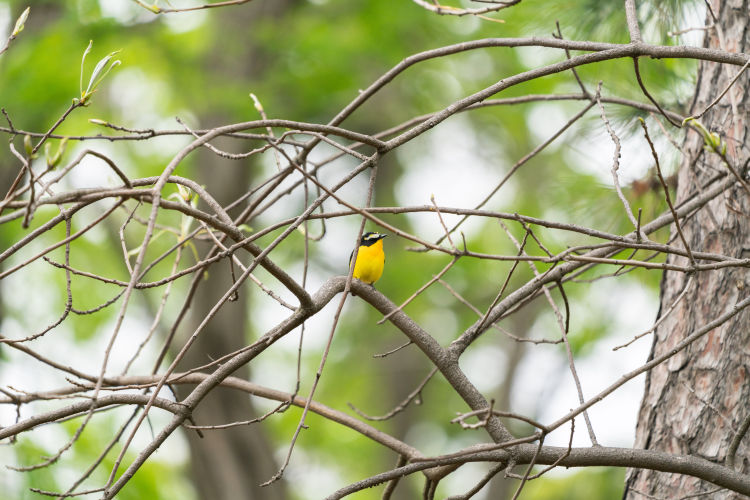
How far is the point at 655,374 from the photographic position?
327cm

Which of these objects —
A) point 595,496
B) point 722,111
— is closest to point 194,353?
point 595,496

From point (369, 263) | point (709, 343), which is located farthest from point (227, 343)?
point (709, 343)

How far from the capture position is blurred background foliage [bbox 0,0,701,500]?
4.93 m

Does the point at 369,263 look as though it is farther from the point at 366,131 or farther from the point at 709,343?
the point at 366,131

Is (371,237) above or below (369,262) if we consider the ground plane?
above

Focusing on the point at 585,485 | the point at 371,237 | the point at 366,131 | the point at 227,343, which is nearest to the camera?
the point at 371,237

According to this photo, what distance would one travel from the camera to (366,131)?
10.9 m

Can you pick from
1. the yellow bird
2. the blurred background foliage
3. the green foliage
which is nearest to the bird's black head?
the yellow bird

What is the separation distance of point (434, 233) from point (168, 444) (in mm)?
5149

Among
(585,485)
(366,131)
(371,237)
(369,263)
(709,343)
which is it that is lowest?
(709,343)

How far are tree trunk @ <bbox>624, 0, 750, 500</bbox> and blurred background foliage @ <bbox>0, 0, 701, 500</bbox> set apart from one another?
24.3 inches

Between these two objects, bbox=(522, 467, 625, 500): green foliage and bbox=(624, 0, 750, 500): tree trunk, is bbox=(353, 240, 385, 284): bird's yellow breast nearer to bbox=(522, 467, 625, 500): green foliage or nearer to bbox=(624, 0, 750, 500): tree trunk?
bbox=(624, 0, 750, 500): tree trunk

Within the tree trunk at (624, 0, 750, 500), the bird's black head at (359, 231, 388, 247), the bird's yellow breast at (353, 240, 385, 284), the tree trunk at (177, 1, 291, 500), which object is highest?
the tree trunk at (177, 1, 291, 500)

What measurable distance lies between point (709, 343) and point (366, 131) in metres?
8.16
